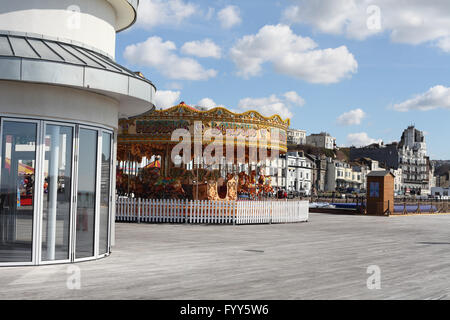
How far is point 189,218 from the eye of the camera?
68.9 ft

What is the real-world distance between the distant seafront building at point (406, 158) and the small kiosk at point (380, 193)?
11419 centimetres

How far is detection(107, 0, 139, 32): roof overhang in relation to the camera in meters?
11.3

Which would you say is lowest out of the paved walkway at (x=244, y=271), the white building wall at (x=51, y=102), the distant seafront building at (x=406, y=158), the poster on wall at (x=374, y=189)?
the paved walkway at (x=244, y=271)

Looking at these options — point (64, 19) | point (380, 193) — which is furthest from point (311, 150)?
point (64, 19)

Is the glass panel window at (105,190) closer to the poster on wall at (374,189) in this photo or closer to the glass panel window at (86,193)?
the glass panel window at (86,193)

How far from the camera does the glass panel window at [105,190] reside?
33.9 ft

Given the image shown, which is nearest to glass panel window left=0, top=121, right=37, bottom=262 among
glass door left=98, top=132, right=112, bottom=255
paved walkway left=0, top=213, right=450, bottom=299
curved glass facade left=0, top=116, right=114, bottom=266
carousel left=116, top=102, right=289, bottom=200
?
curved glass facade left=0, top=116, right=114, bottom=266

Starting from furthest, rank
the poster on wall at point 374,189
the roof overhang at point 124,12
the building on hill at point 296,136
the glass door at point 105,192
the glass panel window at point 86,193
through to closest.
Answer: the building on hill at point 296,136
the poster on wall at point 374,189
the roof overhang at point 124,12
the glass door at point 105,192
the glass panel window at point 86,193

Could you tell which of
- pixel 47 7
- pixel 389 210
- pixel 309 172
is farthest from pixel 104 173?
pixel 309 172

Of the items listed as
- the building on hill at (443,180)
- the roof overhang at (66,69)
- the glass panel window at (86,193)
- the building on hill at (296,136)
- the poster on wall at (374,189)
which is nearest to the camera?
the roof overhang at (66,69)

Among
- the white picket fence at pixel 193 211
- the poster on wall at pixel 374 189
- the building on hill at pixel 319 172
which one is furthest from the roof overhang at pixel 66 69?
the building on hill at pixel 319 172

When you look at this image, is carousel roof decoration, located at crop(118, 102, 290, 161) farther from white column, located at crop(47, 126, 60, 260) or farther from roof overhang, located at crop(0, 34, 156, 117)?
white column, located at crop(47, 126, 60, 260)

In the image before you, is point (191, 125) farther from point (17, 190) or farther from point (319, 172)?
point (319, 172)

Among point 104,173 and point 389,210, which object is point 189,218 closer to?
point 104,173
